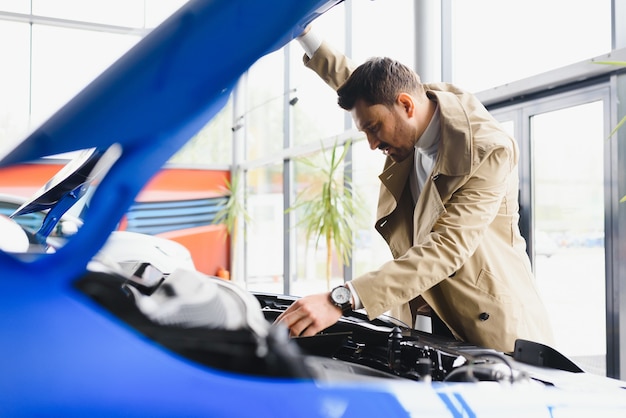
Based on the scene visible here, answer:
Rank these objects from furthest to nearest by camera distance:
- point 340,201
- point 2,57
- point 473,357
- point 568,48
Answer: point 2,57 < point 340,201 < point 568,48 < point 473,357

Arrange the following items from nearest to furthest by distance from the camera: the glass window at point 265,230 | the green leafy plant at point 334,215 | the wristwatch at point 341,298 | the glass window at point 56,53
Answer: the wristwatch at point 341,298
the green leafy plant at point 334,215
the glass window at point 265,230
the glass window at point 56,53

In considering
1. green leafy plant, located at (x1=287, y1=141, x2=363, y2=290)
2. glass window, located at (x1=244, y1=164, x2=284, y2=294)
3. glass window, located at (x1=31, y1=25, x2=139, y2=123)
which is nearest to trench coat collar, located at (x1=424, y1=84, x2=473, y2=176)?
green leafy plant, located at (x1=287, y1=141, x2=363, y2=290)

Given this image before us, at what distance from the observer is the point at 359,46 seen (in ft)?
18.5

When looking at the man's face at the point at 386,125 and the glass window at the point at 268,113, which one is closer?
the man's face at the point at 386,125

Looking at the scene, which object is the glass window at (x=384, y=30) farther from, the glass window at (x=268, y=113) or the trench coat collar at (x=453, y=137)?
the trench coat collar at (x=453, y=137)

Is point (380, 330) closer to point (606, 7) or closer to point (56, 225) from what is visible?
point (56, 225)

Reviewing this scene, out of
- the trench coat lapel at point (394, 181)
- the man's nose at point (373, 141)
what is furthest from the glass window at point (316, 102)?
the man's nose at point (373, 141)

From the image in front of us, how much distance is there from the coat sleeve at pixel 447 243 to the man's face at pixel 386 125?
0.21 metres

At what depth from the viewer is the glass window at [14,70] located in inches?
324

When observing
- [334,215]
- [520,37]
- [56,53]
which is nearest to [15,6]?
[56,53]

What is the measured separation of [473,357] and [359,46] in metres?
4.86

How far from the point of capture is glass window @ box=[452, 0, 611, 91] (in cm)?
321

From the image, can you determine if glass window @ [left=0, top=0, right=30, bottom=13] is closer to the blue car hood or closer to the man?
the man

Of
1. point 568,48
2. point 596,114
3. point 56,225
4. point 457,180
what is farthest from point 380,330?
point 568,48
